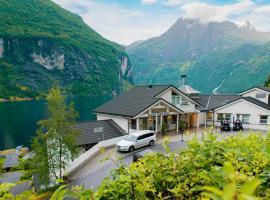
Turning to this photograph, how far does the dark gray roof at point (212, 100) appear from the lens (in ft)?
126

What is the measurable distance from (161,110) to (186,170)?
95.0ft

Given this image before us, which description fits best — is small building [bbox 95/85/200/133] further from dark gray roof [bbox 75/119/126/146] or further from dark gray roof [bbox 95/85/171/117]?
dark gray roof [bbox 75/119/126/146]

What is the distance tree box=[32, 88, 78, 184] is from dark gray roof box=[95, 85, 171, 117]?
8.89 m

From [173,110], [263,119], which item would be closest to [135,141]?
[173,110]

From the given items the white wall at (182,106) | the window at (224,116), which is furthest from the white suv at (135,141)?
the window at (224,116)

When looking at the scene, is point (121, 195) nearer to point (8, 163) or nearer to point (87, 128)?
point (87, 128)

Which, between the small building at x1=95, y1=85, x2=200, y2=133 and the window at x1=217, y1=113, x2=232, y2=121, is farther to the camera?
the window at x1=217, y1=113, x2=232, y2=121

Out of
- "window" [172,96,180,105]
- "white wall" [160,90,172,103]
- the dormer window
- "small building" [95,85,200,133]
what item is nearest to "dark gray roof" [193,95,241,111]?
"small building" [95,85,200,133]

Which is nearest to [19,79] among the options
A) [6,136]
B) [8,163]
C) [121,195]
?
[6,136]

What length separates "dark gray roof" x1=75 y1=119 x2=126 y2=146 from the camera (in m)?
26.4

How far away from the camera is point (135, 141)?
24094 mm

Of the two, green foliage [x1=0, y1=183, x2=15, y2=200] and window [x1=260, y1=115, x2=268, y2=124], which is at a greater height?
green foliage [x1=0, y1=183, x2=15, y2=200]

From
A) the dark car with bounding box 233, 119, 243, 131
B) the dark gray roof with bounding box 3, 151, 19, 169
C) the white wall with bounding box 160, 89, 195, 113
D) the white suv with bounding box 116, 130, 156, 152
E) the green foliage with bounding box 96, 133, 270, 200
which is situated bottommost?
the dark gray roof with bounding box 3, 151, 19, 169

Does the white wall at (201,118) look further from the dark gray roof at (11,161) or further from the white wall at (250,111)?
the dark gray roof at (11,161)
